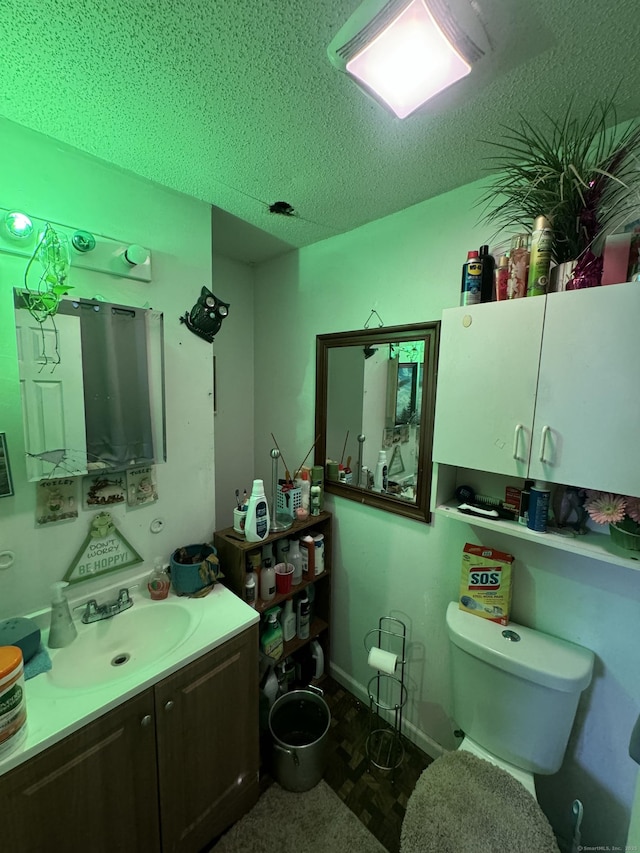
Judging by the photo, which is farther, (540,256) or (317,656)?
(317,656)

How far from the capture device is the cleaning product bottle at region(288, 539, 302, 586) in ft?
5.20

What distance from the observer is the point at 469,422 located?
1.04m

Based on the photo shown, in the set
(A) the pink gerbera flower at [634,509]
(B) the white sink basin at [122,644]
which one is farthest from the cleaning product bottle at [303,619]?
(A) the pink gerbera flower at [634,509]

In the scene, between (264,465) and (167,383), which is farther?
(264,465)

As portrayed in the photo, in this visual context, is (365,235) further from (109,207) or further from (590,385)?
(590,385)

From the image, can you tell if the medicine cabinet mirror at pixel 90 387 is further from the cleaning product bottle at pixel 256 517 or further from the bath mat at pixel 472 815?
the bath mat at pixel 472 815

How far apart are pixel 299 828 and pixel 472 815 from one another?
692mm

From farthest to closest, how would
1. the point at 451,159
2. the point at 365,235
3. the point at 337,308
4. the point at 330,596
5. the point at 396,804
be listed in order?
the point at 330,596 → the point at 337,308 → the point at 365,235 → the point at 396,804 → the point at 451,159

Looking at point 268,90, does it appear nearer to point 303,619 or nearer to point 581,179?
point 581,179

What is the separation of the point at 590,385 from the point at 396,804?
1675mm

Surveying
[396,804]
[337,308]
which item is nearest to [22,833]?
[396,804]

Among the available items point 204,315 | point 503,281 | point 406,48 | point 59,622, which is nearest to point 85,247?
point 204,315

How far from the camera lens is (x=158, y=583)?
1244 millimetres

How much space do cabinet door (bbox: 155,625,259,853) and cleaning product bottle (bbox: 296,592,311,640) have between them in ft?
1.47
